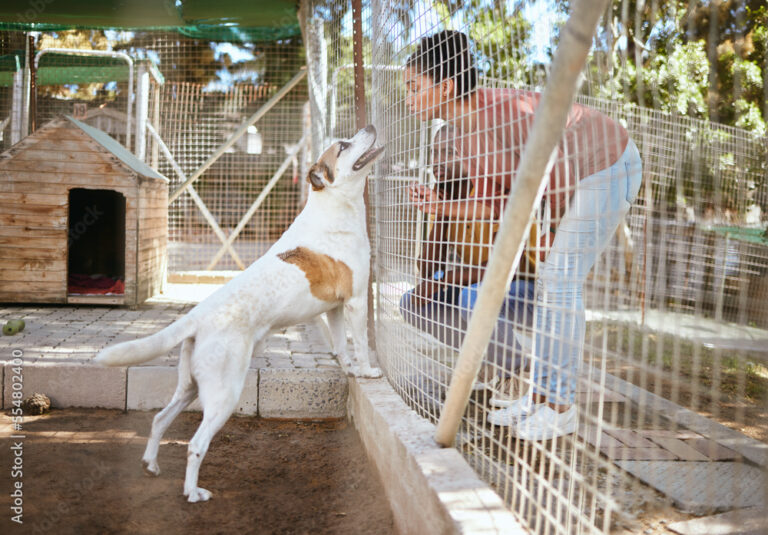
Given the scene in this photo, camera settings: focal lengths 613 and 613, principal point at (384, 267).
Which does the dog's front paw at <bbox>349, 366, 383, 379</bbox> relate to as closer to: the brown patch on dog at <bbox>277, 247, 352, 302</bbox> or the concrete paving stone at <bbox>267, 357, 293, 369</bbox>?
the brown patch on dog at <bbox>277, 247, 352, 302</bbox>

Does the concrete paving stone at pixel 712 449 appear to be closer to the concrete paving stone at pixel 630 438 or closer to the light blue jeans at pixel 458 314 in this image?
the concrete paving stone at pixel 630 438

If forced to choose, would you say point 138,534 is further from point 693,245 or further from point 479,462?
point 693,245

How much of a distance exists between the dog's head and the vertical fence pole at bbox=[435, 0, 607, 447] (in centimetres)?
174

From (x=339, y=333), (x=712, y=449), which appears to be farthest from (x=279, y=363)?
(x=712, y=449)

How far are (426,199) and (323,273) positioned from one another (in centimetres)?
83

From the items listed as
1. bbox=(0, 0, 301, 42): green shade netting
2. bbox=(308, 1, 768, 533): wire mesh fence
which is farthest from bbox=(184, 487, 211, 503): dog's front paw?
bbox=(0, 0, 301, 42): green shade netting

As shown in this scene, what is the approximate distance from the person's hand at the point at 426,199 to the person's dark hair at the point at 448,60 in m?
0.44

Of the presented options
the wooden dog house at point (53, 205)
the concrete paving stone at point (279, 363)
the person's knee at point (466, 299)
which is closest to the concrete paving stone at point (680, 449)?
the person's knee at point (466, 299)

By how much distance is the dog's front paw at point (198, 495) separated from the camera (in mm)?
2463

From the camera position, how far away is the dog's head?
331 centimetres

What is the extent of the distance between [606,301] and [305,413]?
2.44 metres

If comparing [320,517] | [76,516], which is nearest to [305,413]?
[320,517]

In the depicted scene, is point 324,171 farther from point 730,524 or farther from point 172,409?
point 730,524

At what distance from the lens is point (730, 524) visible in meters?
2.05
